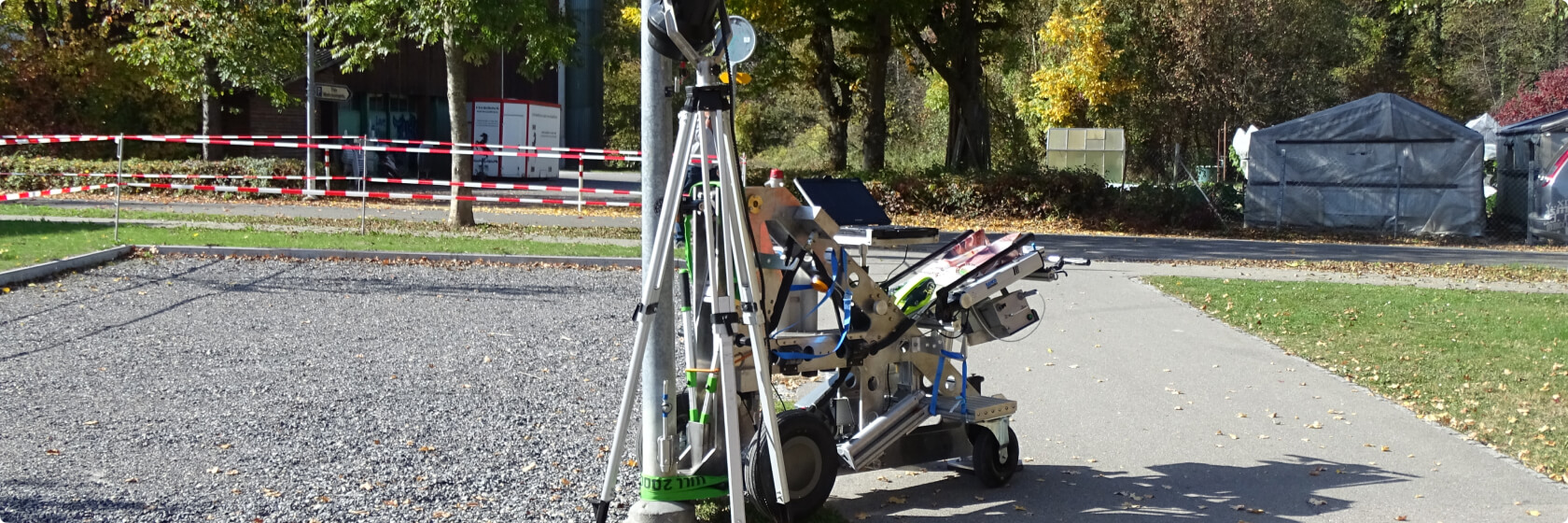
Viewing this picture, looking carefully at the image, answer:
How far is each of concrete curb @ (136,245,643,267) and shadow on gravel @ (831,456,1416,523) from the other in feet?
29.8

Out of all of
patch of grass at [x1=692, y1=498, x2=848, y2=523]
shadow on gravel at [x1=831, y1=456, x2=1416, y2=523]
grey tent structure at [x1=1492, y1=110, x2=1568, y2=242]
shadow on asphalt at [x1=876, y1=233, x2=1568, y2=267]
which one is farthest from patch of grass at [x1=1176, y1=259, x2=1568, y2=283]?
patch of grass at [x1=692, y1=498, x2=848, y2=523]

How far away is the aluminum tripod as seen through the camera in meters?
4.81

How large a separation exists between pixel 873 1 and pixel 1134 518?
69.5 feet

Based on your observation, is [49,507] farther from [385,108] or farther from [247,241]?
[385,108]

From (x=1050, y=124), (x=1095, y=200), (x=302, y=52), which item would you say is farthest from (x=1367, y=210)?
(x=302, y=52)

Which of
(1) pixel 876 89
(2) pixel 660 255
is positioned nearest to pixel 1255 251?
(1) pixel 876 89

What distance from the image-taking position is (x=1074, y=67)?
133 feet

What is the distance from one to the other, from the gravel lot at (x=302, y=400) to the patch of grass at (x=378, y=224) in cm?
644

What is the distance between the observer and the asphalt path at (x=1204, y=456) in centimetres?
589

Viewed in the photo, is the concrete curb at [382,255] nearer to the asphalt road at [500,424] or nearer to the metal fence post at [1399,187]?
the asphalt road at [500,424]

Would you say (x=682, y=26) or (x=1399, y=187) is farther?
(x=1399, y=187)

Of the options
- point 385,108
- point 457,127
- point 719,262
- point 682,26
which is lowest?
point 719,262

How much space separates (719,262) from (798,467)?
937mm

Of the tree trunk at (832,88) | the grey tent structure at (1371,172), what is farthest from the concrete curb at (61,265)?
the grey tent structure at (1371,172)
